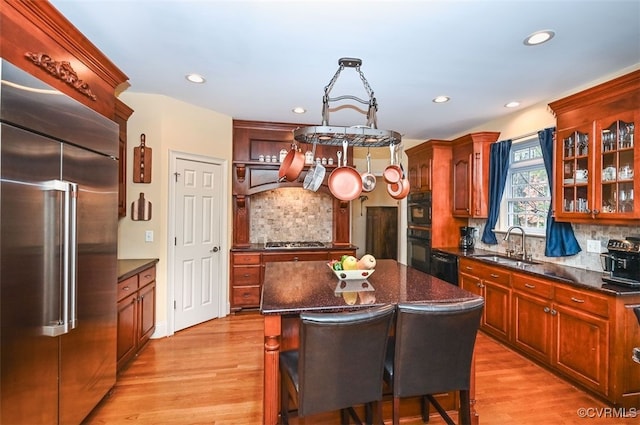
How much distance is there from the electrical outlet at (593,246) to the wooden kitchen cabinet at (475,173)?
1224 mm

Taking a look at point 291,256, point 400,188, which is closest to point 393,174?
point 400,188

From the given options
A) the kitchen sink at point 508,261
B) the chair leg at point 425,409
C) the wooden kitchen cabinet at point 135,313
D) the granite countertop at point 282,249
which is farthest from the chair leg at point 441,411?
the granite countertop at point 282,249

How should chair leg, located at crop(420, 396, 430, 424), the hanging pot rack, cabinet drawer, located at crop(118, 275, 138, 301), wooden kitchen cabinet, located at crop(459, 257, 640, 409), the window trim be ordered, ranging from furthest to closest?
the window trim < cabinet drawer, located at crop(118, 275, 138, 301) < wooden kitchen cabinet, located at crop(459, 257, 640, 409) < chair leg, located at crop(420, 396, 430, 424) < the hanging pot rack

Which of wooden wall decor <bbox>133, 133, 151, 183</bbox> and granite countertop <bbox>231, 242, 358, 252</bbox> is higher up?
wooden wall decor <bbox>133, 133, 151, 183</bbox>

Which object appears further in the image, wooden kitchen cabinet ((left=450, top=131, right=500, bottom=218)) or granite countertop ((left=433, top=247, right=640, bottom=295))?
wooden kitchen cabinet ((left=450, top=131, right=500, bottom=218))

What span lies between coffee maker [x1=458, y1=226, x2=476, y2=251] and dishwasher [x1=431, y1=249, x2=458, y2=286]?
17.1 inches

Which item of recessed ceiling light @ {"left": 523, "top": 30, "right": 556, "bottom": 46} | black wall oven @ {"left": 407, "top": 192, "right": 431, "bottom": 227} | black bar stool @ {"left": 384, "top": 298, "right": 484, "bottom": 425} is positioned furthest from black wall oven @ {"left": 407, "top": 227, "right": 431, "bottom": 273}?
black bar stool @ {"left": 384, "top": 298, "right": 484, "bottom": 425}

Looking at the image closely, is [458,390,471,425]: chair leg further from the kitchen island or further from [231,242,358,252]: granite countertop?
[231,242,358,252]: granite countertop

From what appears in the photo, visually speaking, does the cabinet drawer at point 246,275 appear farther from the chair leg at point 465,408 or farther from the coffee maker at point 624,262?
the coffee maker at point 624,262

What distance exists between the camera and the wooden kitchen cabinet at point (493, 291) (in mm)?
3184

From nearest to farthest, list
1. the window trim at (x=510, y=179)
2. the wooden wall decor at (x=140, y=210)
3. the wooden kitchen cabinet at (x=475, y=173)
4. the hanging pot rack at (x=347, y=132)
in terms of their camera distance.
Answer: the hanging pot rack at (x=347, y=132) → the wooden wall decor at (x=140, y=210) → the window trim at (x=510, y=179) → the wooden kitchen cabinet at (x=475, y=173)

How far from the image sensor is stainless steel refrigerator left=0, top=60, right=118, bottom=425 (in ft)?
4.47

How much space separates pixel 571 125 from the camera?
2822 mm

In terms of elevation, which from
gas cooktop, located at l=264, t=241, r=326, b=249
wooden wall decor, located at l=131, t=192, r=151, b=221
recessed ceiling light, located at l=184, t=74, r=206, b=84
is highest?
recessed ceiling light, located at l=184, t=74, r=206, b=84
